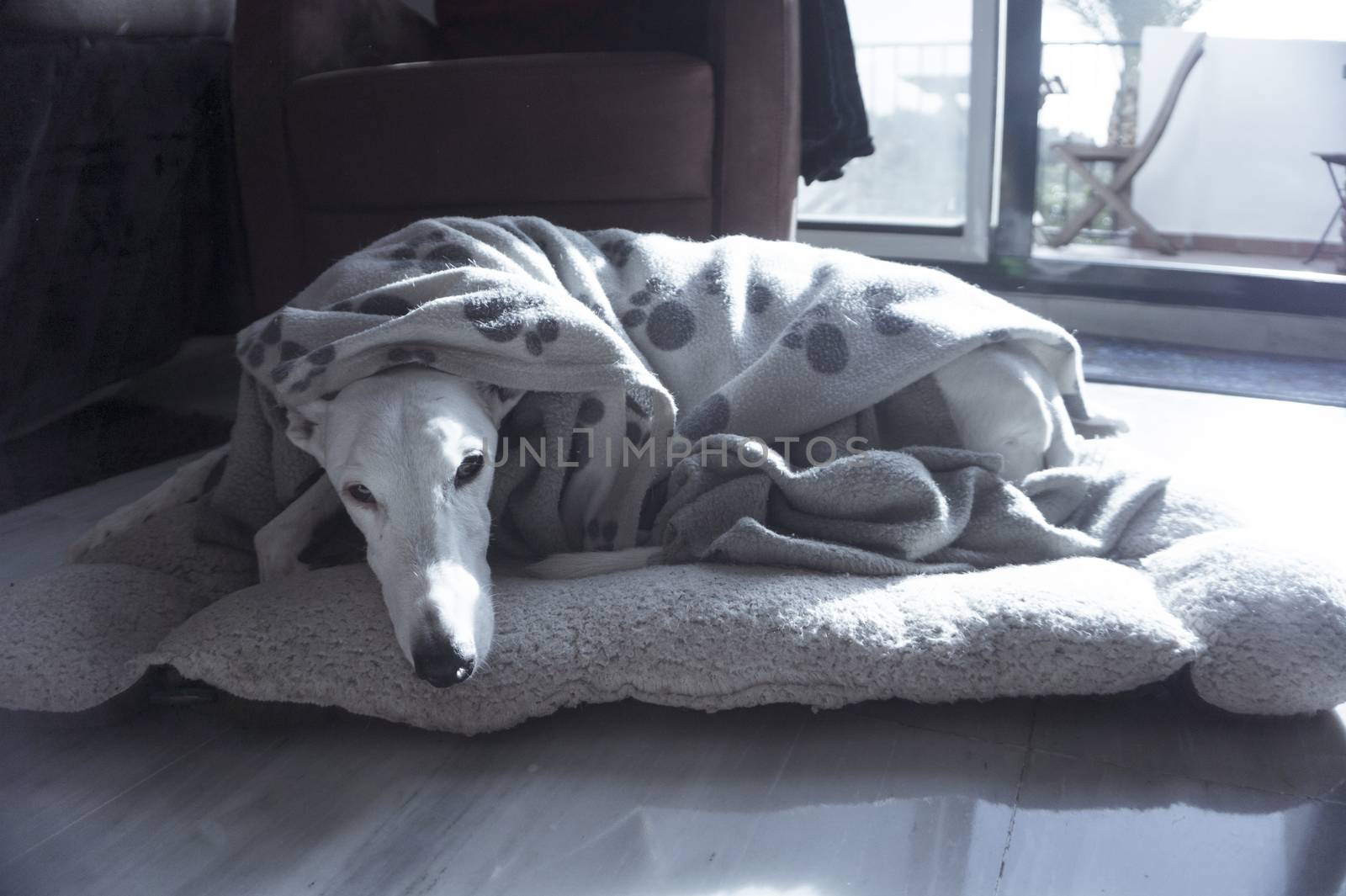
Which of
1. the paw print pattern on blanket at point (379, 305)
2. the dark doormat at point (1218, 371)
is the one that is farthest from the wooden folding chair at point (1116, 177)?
the paw print pattern on blanket at point (379, 305)

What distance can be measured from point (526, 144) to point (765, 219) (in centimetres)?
41

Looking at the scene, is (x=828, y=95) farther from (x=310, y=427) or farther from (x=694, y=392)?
(x=310, y=427)

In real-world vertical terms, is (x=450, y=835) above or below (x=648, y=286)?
below

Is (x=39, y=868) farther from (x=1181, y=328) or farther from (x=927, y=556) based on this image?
(x=1181, y=328)

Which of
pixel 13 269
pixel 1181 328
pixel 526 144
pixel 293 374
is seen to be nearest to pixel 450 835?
pixel 293 374

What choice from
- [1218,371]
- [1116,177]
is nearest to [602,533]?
[1218,371]

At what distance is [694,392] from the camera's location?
1.30m

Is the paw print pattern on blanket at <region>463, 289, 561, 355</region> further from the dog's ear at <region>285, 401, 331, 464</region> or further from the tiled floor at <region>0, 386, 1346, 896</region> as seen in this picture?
the tiled floor at <region>0, 386, 1346, 896</region>

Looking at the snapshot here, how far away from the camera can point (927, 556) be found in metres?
1.14

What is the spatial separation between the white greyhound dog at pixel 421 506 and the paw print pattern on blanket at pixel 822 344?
29 cm

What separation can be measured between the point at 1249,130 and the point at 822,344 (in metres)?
1.87

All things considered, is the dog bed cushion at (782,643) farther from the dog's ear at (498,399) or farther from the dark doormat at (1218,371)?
the dark doormat at (1218,371)

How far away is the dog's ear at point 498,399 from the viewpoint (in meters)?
1.12

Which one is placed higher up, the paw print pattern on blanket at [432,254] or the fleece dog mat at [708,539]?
the paw print pattern on blanket at [432,254]
